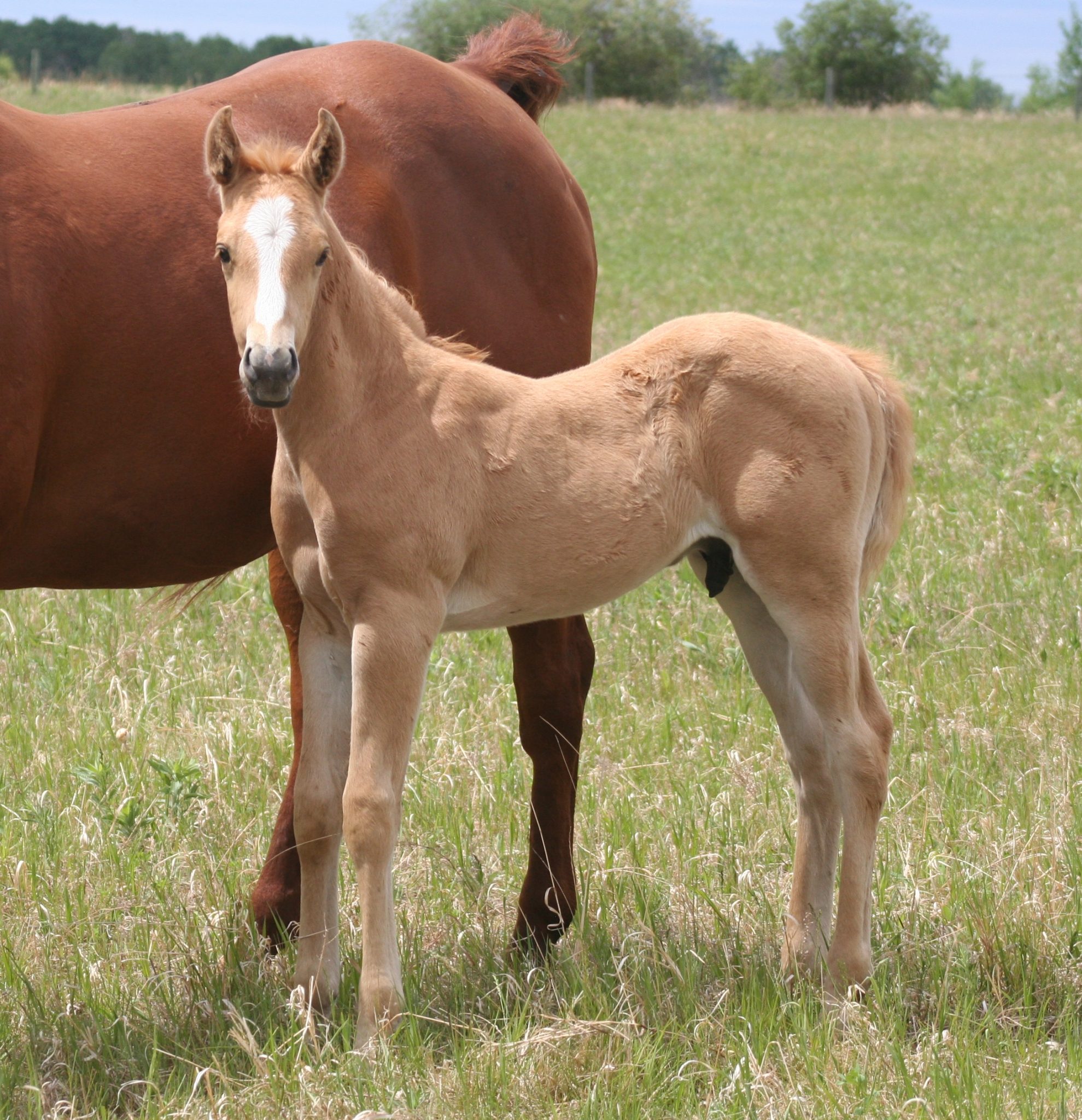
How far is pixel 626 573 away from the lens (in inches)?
109

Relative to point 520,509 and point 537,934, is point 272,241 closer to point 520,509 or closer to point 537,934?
point 520,509

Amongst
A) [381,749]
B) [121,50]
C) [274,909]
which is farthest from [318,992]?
[121,50]

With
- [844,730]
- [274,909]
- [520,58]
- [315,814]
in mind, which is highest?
[520,58]

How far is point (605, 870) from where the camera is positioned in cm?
343

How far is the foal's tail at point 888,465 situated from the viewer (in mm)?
2988

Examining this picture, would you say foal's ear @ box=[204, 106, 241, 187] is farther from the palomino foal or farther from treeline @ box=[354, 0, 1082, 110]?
treeline @ box=[354, 0, 1082, 110]

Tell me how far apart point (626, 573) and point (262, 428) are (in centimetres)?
92

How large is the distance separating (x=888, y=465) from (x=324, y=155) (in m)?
1.43


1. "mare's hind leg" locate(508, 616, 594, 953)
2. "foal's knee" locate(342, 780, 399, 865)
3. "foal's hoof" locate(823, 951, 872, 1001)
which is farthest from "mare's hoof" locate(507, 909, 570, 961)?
"foal's knee" locate(342, 780, 399, 865)

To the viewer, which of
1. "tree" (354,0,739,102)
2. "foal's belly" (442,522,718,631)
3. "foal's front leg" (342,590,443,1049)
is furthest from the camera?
"tree" (354,0,739,102)

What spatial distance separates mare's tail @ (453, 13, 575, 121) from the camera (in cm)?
409

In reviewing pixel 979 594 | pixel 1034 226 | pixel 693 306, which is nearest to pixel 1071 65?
pixel 1034 226

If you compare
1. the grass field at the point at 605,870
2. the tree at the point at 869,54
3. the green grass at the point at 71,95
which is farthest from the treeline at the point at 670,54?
the grass field at the point at 605,870

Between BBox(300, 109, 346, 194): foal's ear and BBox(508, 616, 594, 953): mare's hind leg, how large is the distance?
1.44m
